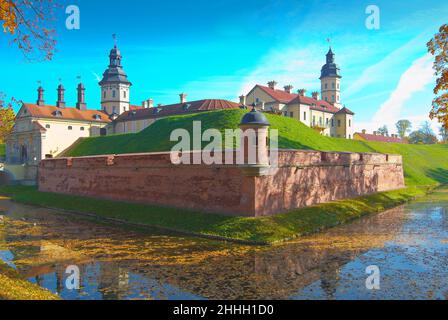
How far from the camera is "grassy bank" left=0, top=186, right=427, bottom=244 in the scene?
14.1 meters

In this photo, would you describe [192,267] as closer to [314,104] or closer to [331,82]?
[314,104]

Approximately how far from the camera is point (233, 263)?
1084 centimetres

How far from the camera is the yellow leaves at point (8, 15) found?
756cm

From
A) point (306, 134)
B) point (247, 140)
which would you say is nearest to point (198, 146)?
point (306, 134)

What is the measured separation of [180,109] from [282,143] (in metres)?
25.0

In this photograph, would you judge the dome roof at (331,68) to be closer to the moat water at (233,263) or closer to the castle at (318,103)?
the castle at (318,103)

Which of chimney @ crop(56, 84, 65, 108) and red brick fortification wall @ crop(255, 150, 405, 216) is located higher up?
chimney @ crop(56, 84, 65, 108)

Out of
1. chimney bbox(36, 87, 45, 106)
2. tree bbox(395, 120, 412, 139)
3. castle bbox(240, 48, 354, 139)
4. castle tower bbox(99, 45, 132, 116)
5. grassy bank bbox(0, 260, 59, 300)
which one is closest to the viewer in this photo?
grassy bank bbox(0, 260, 59, 300)

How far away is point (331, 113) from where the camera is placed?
64.2 metres

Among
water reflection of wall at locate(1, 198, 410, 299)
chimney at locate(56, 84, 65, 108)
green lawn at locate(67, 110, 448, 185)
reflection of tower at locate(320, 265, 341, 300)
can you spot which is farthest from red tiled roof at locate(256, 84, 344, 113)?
reflection of tower at locate(320, 265, 341, 300)

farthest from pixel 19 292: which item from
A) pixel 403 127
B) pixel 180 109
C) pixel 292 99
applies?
pixel 403 127

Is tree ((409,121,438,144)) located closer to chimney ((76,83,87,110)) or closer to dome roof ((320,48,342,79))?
dome roof ((320,48,342,79))

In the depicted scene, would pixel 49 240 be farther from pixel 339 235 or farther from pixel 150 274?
pixel 339 235

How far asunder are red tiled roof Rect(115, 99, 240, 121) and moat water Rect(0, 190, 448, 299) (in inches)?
1210
